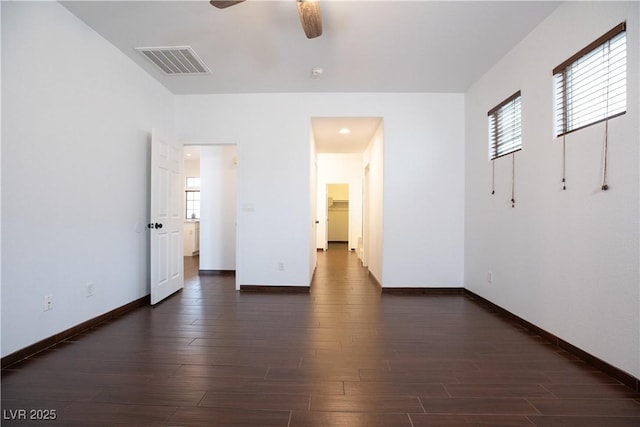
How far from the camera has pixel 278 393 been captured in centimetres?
167

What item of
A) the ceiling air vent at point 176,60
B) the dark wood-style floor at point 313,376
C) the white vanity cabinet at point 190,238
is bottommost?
the dark wood-style floor at point 313,376

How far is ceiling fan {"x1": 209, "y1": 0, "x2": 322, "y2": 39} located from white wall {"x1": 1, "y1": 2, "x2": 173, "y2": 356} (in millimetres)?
1426

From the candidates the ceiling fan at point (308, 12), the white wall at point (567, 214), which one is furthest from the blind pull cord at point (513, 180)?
the ceiling fan at point (308, 12)

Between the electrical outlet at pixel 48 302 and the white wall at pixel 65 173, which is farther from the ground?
the white wall at pixel 65 173

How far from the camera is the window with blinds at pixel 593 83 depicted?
1.86m

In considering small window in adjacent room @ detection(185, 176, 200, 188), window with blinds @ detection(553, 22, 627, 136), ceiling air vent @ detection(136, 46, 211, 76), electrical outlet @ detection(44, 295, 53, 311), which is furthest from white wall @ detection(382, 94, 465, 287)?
small window in adjacent room @ detection(185, 176, 200, 188)

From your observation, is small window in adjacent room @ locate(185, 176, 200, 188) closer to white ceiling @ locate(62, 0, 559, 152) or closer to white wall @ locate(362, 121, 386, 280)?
white ceiling @ locate(62, 0, 559, 152)

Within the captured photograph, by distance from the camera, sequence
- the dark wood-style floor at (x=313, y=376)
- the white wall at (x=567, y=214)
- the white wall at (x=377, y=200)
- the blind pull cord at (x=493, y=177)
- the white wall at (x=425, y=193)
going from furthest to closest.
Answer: the white wall at (x=377, y=200), the white wall at (x=425, y=193), the blind pull cord at (x=493, y=177), the white wall at (x=567, y=214), the dark wood-style floor at (x=313, y=376)

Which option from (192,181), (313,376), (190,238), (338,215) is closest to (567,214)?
(313,376)

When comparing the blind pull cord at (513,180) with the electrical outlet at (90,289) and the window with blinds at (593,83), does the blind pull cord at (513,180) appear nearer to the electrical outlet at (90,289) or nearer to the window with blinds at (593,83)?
the window with blinds at (593,83)

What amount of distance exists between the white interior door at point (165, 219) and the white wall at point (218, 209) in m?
1.18

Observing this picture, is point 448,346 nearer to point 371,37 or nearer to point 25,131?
point 371,37

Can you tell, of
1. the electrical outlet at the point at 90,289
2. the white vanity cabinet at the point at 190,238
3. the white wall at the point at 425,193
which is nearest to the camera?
the electrical outlet at the point at 90,289

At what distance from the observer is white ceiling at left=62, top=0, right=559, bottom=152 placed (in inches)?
94.5
